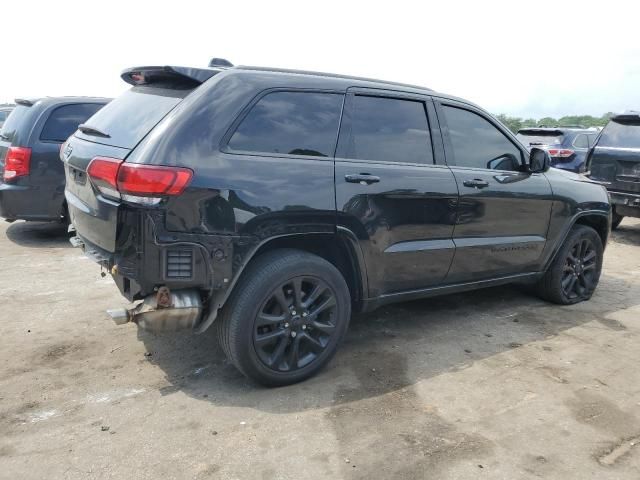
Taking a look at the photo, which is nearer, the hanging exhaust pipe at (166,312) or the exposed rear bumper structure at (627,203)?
the hanging exhaust pipe at (166,312)

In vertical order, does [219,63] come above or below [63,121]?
above

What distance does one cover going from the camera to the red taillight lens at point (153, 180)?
2885mm

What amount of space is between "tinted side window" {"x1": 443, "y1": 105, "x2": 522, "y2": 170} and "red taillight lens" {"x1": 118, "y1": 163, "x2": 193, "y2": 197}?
2081mm

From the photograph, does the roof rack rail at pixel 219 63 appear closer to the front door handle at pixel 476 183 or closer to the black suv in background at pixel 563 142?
the front door handle at pixel 476 183

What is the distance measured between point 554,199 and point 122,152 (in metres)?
3.55

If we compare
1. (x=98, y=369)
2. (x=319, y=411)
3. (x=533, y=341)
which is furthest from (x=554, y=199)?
(x=98, y=369)

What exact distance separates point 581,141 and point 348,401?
9.89m

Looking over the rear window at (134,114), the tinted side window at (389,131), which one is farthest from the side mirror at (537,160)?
the rear window at (134,114)

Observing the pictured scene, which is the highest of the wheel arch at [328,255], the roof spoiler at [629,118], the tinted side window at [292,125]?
the roof spoiler at [629,118]

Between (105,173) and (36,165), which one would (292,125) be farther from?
(36,165)

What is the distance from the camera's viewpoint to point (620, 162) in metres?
8.04

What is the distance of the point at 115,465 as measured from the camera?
2639 mm

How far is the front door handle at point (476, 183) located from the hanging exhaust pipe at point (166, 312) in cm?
217

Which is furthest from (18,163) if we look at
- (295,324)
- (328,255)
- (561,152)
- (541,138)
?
(541,138)
